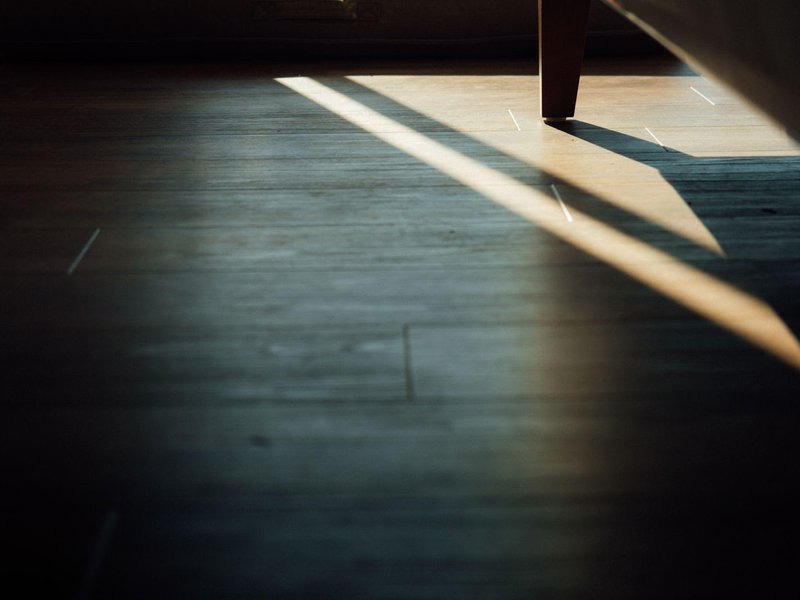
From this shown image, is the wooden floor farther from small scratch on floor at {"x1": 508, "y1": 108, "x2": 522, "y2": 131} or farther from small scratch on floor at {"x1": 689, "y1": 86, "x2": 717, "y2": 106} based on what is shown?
small scratch on floor at {"x1": 689, "y1": 86, "x2": 717, "y2": 106}

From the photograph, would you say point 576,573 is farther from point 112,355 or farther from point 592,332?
point 112,355

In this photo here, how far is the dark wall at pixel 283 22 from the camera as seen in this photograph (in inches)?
86.7

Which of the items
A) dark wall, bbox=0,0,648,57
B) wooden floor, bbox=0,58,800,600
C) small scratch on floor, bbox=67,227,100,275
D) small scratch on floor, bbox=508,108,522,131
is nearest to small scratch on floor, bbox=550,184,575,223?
wooden floor, bbox=0,58,800,600

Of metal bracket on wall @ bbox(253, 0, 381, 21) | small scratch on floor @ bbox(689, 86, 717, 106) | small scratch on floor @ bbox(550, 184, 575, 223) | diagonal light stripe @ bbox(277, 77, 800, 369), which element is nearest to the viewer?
diagonal light stripe @ bbox(277, 77, 800, 369)

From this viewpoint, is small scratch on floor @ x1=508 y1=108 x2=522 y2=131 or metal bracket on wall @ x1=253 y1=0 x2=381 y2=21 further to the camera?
metal bracket on wall @ x1=253 y1=0 x2=381 y2=21

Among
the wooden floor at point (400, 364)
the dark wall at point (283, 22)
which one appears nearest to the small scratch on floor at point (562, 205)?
the wooden floor at point (400, 364)

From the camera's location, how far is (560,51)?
1.65m

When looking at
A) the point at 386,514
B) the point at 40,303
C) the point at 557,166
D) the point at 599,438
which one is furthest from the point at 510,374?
the point at 557,166

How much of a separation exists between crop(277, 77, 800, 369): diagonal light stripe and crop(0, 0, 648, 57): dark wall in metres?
0.65

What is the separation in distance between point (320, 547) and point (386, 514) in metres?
0.06

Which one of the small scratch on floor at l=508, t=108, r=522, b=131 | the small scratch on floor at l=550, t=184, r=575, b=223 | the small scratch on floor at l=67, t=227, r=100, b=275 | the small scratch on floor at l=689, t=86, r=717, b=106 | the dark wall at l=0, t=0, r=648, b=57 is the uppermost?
the dark wall at l=0, t=0, r=648, b=57

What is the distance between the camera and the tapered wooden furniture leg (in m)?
1.62

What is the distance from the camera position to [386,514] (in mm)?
689

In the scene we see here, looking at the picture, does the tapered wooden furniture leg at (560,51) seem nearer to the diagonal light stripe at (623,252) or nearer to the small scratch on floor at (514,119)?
the small scratch on floor at (514,119)
